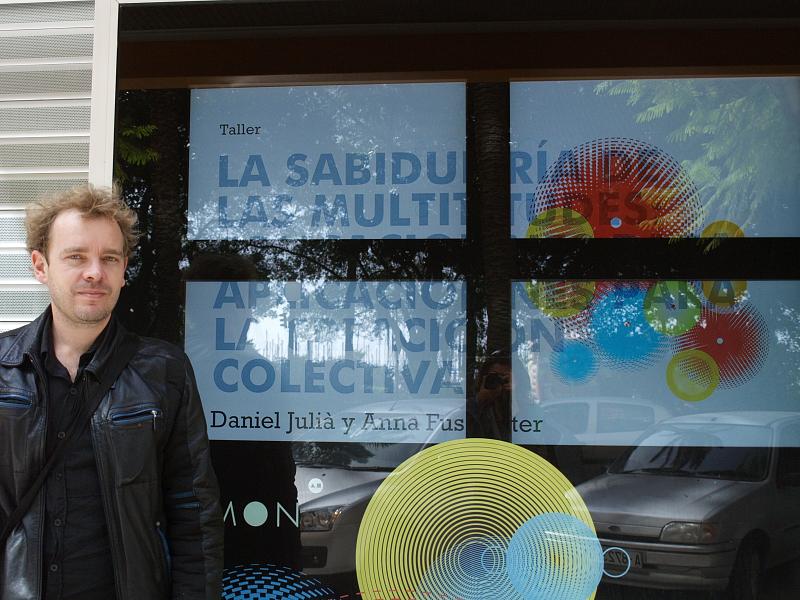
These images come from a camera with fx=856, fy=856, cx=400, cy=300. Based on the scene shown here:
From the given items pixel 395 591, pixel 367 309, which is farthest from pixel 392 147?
pixel 395 591

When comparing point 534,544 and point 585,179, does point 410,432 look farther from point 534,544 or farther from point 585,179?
point 585,179

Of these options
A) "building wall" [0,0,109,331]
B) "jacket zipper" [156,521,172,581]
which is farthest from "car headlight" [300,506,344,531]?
"jacket zipper" [156,521,172,581]

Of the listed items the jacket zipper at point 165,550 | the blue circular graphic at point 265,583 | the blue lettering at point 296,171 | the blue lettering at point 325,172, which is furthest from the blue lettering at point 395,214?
the jacket zipper at point 165,550

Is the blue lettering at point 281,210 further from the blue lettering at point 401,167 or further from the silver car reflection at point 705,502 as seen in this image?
the silver car reflection at point 705,502

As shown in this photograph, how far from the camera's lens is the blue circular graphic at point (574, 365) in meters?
4.00

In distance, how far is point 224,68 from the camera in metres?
4.28

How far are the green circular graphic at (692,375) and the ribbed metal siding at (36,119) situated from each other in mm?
2713

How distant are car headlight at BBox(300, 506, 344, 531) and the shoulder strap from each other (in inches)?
72.8

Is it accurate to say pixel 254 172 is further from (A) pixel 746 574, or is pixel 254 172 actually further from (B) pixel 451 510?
(A) pixel 746 574

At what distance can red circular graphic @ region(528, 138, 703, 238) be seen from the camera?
4094 mm

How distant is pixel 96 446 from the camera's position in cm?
223

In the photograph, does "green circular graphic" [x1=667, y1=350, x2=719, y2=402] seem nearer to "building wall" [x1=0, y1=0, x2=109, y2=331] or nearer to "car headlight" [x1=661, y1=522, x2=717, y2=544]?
"car headlight" [x1=661, y1=522, x2=717, y2=544]

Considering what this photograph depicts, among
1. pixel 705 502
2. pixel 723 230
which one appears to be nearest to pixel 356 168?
pixel 723 230

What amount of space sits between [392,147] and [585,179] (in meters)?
0.95
